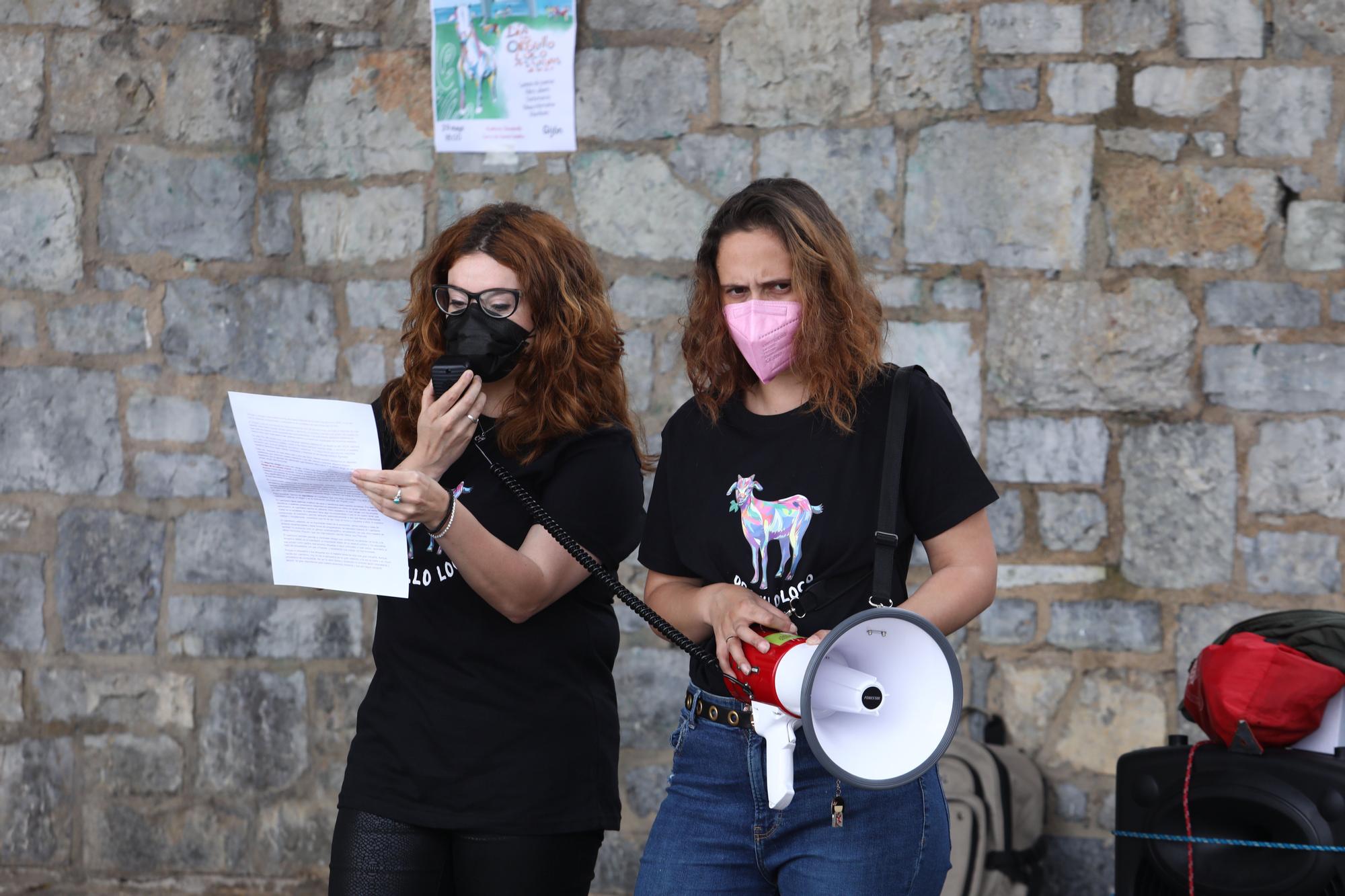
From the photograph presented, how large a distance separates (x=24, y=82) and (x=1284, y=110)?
360 centimetres

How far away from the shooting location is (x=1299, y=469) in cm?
328

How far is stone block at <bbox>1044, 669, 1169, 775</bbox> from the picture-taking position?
3.35 meters

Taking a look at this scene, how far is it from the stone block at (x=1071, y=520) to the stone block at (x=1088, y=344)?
0.81 feet

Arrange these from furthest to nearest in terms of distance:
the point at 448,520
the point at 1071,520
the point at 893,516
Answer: the point at 1071,520 → the point at 448,520 → the point at 893,516

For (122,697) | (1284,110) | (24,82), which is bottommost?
(122,697)

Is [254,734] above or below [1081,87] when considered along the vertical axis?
below

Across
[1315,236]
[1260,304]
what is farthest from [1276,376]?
[1315,236]

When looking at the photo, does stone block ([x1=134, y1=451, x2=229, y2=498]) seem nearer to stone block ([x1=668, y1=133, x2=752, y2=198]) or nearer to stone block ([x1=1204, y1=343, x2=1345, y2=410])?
stone block ([x1=668, y1=133, x2=752, y2=198])

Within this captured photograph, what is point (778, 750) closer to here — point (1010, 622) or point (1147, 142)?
point (1010, 622)

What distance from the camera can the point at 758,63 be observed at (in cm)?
348

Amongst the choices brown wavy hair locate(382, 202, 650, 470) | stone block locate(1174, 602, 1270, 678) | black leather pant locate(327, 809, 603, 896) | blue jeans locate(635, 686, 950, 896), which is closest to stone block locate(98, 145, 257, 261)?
brown wavy hair locate(382, 202, 650, 470)

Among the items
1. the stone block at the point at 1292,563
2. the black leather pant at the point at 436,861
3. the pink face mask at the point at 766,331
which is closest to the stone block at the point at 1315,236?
the stone block at the point at 1292,563

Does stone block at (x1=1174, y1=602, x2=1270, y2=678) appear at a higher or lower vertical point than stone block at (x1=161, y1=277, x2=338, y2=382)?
lower

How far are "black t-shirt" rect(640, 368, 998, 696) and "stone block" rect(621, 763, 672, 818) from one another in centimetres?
182
